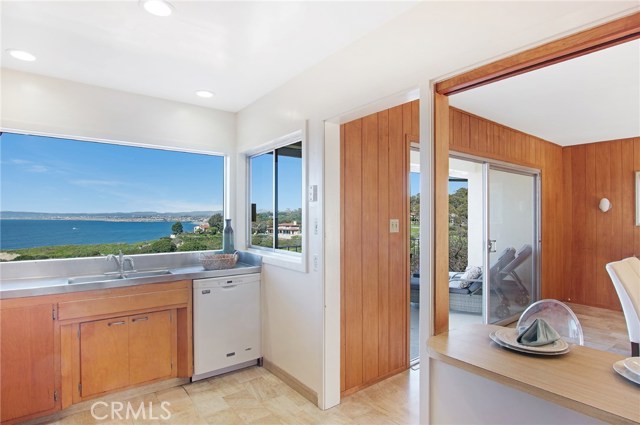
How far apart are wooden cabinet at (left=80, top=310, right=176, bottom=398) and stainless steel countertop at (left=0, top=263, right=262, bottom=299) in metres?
0.27

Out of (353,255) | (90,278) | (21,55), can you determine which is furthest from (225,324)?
(21,55)

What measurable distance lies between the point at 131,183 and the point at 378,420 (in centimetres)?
297

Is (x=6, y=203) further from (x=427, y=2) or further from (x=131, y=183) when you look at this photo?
(x=427, y=2)

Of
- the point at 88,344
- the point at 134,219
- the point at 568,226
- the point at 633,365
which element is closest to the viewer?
the point at 633,365

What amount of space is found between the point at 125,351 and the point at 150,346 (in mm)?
175

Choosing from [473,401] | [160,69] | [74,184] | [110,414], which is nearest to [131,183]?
[74,184]

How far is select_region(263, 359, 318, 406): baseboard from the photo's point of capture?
98.6 inches

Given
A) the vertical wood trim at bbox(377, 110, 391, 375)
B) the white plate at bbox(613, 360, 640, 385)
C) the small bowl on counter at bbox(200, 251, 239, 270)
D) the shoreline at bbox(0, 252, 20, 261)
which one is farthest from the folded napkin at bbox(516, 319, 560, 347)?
the shoreline at bbox(0, 252, 20, 261)

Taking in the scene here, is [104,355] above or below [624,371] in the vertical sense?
below

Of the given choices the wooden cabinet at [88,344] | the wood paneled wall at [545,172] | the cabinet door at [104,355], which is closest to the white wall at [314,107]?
the wooden cabinet at [88,344]

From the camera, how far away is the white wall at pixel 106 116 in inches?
101

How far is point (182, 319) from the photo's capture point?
9.25 ft

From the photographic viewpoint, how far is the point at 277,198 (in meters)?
3.29

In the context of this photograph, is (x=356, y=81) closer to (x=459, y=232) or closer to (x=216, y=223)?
(x=216, y=223)
